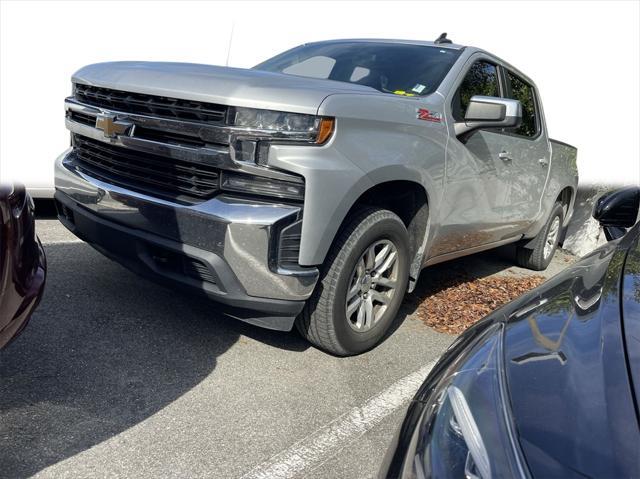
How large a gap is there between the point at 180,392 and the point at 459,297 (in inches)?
109

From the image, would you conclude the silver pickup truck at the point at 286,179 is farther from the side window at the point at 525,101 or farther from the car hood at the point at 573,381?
the car hood at the point at 573,381

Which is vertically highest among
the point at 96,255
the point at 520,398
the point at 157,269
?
→ the point at 520,398

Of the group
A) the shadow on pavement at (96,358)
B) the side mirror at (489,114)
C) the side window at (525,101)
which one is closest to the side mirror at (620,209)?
the side mirror at (489,114)

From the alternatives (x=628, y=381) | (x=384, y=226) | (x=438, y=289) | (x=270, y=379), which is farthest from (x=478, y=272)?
(x=628, y=381)

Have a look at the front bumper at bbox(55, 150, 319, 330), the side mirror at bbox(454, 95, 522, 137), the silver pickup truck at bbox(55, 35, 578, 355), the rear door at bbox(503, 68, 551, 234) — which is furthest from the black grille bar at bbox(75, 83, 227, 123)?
the rear door at bbox(503, 68, 551, 234)

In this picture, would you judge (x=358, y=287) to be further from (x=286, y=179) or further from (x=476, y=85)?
(x=476, y=85)

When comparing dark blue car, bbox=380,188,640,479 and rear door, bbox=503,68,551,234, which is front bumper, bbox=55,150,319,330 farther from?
rear door, bbox=503,68,551,234

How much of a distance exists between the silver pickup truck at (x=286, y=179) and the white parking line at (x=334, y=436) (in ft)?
1.23

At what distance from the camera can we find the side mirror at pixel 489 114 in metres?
3.89

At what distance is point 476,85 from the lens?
443 centimetres

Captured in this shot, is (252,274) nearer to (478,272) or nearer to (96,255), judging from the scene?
(96,255)

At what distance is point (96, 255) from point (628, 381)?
402cm

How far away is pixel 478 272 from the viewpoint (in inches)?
237

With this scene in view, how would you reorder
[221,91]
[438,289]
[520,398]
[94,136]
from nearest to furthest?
[520,398] → [221,91] → [94,136] → [438,289]
